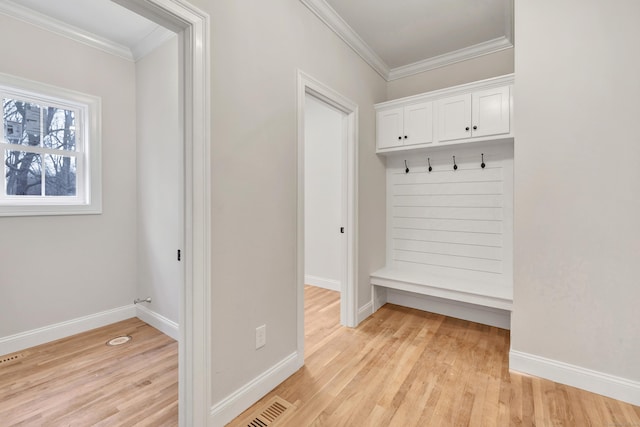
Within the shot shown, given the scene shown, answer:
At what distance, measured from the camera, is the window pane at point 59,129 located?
8.32ft

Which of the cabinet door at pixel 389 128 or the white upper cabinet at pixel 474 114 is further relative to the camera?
the cabinet door at pixel 389 128

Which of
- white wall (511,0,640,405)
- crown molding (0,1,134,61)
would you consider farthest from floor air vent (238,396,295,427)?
crown molding (0,1,134,61)

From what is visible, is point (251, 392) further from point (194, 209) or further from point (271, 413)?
point (194, 209)

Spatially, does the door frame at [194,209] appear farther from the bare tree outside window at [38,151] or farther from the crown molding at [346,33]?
the bare tree outside window at [38,151]

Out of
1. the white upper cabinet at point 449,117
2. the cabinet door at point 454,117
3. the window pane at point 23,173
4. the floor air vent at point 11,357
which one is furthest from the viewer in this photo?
the cabinet door at point 454,117

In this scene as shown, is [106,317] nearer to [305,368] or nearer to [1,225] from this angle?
[1,225]

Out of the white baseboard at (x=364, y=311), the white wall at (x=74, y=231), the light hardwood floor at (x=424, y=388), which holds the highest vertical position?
the white wall at (x=74, y=231)

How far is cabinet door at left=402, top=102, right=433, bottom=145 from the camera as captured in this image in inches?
110

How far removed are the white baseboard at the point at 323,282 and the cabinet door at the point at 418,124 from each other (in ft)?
6.92

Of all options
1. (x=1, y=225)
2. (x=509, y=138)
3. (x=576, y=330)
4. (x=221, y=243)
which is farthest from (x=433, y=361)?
(x=1, y=225)

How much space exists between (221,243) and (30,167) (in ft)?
7.25

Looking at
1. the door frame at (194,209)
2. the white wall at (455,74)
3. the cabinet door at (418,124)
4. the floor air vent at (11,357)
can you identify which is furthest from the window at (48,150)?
the white wall at (455,74)

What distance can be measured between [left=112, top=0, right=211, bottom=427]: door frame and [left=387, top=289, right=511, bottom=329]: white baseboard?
2418 mm

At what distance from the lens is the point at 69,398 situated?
1.76 m
